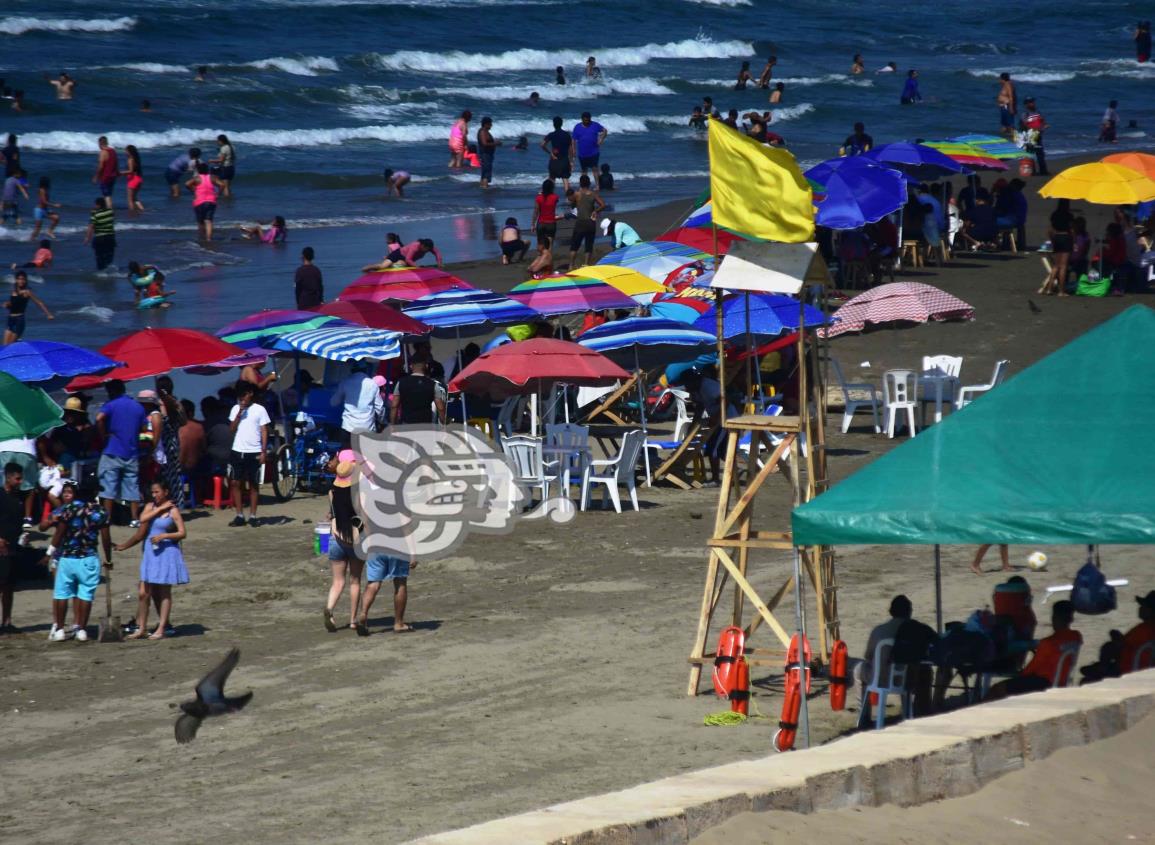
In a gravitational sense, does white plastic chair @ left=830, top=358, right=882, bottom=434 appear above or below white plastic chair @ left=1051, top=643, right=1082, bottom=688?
below

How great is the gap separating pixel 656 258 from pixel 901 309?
337 cm

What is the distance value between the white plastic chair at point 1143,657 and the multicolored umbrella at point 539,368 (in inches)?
228

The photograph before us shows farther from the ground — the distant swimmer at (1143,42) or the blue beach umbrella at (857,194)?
the distant swimmer at (1143,42)

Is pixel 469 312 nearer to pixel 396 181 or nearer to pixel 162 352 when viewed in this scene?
pixel 162 352

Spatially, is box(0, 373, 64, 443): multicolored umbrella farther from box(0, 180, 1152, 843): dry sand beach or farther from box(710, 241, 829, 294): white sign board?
box(710, 241, 829, 294): white sign board

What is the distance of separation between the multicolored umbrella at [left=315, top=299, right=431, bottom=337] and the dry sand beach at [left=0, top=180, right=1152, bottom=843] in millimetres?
1977

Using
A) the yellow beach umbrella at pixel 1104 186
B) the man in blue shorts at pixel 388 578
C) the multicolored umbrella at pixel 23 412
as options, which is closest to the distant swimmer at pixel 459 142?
the yellow beach umbrella at pixel 1104 186

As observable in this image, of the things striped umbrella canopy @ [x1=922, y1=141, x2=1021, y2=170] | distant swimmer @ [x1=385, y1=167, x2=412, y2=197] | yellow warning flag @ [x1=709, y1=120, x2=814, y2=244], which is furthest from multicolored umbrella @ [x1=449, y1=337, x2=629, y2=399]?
distant swimmer @ [x1=385, y1=167, x2=412, y2=197]

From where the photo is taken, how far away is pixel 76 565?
1106cm

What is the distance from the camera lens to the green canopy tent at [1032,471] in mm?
6988

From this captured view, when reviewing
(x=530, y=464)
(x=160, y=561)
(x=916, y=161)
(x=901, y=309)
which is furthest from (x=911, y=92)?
(x=160, y=561)

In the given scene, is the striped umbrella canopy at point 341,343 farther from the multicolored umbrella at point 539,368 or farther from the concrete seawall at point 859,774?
the concrete seawall at point 859,774

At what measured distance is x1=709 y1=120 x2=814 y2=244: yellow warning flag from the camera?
853 centimetres

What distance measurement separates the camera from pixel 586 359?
1383cm
